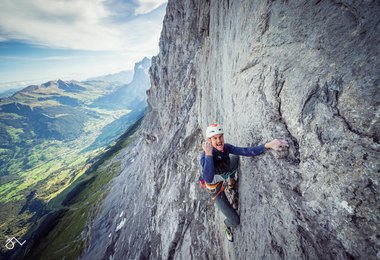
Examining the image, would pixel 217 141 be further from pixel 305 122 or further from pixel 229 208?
pixel 229 208

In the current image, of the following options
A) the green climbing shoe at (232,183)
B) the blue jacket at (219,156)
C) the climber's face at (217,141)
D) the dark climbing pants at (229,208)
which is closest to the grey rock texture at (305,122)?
the dark climbing pants at (229,208)

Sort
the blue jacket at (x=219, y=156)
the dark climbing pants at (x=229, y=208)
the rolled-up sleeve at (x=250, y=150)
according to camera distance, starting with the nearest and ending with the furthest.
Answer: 1. the rolled-up sleeve at (x=250, y=150)
2. the blue jacket at (x=219, y=156)
3. the dark climbing pants at (x=229, y=208)

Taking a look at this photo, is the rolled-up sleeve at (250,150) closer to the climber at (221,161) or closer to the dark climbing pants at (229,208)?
the climber at (221,161)

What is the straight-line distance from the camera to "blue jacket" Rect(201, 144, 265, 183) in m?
7.82

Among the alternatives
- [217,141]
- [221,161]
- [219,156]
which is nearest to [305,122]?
[217,141]

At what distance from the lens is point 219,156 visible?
363 inches

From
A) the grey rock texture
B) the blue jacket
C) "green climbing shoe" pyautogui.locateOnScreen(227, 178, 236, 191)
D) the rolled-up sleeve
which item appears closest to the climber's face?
the blue jacket

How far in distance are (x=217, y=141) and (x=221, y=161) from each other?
1272 millimetres

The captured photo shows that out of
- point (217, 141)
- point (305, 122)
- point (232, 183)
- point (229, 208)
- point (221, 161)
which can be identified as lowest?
point (229, 208)

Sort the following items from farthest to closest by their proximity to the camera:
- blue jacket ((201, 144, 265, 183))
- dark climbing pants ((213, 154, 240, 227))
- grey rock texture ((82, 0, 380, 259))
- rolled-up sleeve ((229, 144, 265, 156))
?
dark climbing pants ((213, 154, 240, 227)) < blue jacket ((201, 144, 265, 183)) < rolled-up sleeve ((229, 144, 265, 156)) < grey rock texture ((82, 0, 380, 259))

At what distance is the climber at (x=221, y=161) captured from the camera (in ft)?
25.8

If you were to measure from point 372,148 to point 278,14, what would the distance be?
573cm

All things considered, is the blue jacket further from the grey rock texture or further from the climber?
the grey rock texture

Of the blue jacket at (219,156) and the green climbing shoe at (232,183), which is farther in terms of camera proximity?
the green climbing shoe at (232,183)
